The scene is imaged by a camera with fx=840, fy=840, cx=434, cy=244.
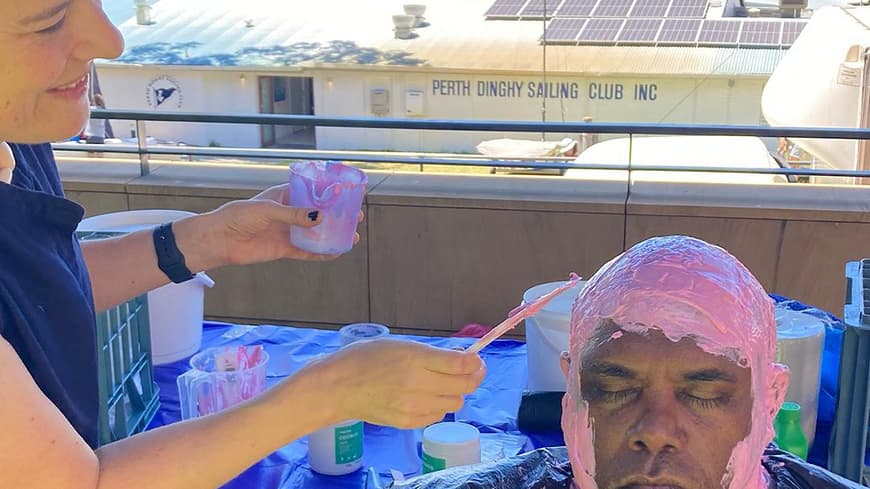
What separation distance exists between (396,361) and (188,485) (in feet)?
1.14

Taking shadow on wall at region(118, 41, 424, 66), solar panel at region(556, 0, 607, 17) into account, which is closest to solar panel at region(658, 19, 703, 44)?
solar panel at region(556, 0, 607, 17)

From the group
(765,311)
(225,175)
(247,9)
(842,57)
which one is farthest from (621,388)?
(247,9)

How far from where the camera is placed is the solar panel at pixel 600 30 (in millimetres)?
26719

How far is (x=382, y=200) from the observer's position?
13.6 ft

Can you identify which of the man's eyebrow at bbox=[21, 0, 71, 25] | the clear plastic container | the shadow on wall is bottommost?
the shadow on wall

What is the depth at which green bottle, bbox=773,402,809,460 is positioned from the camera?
2022 mm

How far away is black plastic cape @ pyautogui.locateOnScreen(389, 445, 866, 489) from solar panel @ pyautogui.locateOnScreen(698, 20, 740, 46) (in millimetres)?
26058

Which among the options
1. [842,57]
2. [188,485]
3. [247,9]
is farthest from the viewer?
[247,9]

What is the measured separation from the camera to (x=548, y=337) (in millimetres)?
2201

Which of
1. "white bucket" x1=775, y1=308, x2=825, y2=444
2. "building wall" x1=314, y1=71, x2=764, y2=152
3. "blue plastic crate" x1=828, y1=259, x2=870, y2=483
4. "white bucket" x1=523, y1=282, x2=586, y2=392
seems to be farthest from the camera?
"building wall" x1=314, y1=71, x2=764, y2=152

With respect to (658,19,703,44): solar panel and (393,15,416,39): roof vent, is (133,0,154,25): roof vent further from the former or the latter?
(658,19,703,44): solar panel

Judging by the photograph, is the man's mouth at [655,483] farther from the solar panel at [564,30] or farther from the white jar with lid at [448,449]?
the solar panel at [564,30]

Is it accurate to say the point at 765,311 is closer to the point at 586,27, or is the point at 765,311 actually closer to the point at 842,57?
the point at 842,57

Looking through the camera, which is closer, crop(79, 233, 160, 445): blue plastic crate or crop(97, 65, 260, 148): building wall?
crop(79, 233, 160, 445): blue plastic crate
